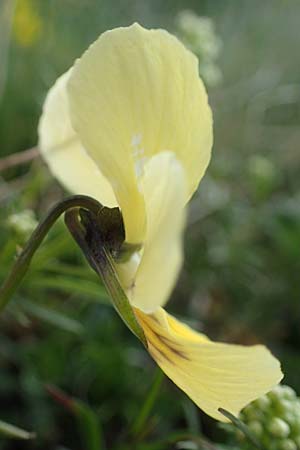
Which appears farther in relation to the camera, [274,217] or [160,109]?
[274,217]

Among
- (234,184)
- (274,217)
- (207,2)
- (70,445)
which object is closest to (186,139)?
(70,445)

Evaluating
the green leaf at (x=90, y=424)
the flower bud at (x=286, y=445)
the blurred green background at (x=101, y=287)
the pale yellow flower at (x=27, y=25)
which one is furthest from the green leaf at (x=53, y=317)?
the pale yellow flower at (x=27, y=25)

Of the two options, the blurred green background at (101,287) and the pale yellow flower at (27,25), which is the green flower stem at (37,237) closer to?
the blurred green background at (101,287)

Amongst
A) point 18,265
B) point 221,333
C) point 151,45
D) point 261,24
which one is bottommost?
point 261,24

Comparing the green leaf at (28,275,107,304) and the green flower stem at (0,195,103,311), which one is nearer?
the green flower stem at (0,195,103,311)

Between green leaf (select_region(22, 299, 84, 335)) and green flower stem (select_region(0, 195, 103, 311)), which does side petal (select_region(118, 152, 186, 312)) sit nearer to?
green flower stem (select_region(0, 195, 103, 311))

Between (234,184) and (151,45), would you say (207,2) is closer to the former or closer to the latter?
(234,184)

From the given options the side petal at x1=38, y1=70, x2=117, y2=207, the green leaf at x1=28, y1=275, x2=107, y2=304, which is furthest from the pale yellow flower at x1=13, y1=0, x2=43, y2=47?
the side petal at x1=38, y1=70, x2=117, y2=207
